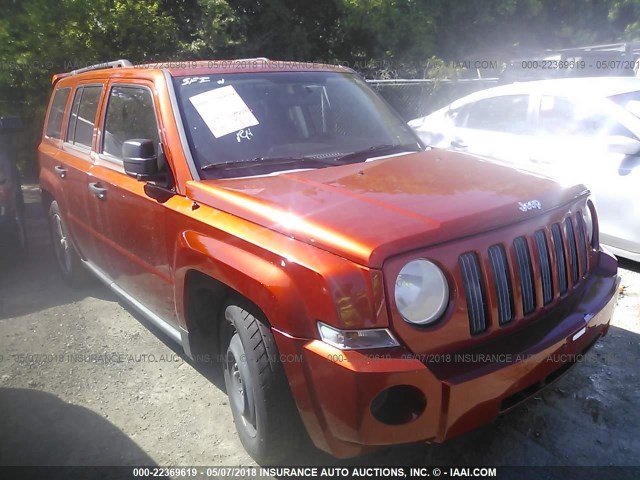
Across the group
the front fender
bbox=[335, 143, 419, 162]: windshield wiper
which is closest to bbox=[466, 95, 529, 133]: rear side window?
bbox=[335, 143, 419, 162]: windshield wiper

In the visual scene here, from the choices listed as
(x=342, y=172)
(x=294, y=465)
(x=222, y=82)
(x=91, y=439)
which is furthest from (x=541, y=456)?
(x=222, y=82)

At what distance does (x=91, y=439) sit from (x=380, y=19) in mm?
14957

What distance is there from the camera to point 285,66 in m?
3.71

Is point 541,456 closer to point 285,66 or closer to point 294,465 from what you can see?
point 294,465

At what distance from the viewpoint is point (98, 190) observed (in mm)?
3801

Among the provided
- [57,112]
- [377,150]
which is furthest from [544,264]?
[57,112]

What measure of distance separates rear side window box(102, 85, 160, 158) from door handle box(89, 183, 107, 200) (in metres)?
0.24

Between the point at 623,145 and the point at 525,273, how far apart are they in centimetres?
292

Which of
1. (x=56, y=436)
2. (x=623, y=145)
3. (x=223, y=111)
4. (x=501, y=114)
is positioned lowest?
(x=56, y=436)

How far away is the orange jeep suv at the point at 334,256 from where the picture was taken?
210cm

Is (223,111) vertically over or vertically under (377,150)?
over

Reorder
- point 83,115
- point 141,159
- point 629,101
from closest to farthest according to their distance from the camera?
point 141,159 < point 83,115 < point 629,101

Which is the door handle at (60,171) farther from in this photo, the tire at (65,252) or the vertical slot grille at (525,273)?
the vertical slot grille at (525,273)

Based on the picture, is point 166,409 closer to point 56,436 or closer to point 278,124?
point 56,436
